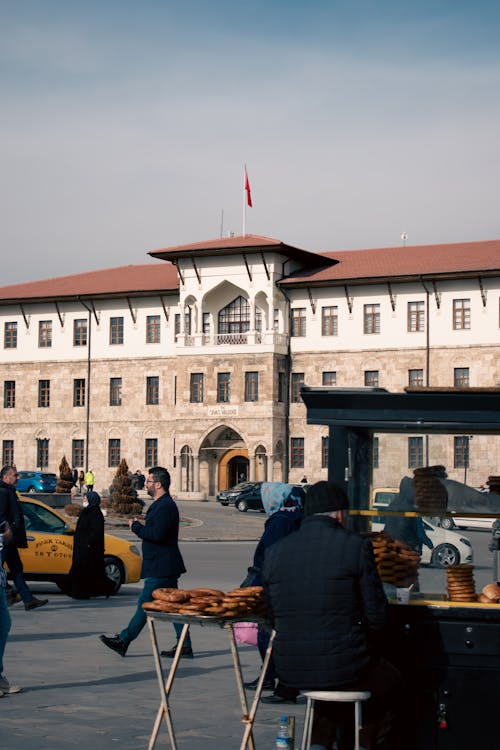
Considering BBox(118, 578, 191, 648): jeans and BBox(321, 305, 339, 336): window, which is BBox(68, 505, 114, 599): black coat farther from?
BBox(321, 305, 339, 336): window

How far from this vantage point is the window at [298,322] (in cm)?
6069

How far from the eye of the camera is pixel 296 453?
60.2 metres

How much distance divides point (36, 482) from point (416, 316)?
63.3 feet

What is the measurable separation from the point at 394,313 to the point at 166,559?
48.6 meters

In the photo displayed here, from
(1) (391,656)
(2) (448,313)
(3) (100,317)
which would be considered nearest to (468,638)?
(1) (391,656)

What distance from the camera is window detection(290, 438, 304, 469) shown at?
60125 millimetres

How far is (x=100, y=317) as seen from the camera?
65.6m

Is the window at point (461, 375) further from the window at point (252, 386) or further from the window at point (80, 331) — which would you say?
the window at point (80, 331)

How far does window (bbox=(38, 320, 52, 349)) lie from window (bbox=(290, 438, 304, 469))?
15.4 metres

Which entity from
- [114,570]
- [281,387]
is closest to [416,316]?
[281,387]

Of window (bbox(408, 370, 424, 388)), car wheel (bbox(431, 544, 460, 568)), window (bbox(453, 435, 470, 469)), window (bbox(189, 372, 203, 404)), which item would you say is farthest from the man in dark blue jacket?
window (bbox(189, 372, 203, 404))

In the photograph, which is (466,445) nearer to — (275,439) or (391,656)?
(391,656)

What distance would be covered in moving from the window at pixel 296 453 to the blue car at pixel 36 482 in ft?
37.3

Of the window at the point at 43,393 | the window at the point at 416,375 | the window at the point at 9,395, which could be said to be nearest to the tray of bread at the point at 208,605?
the window at the point at 416,375
